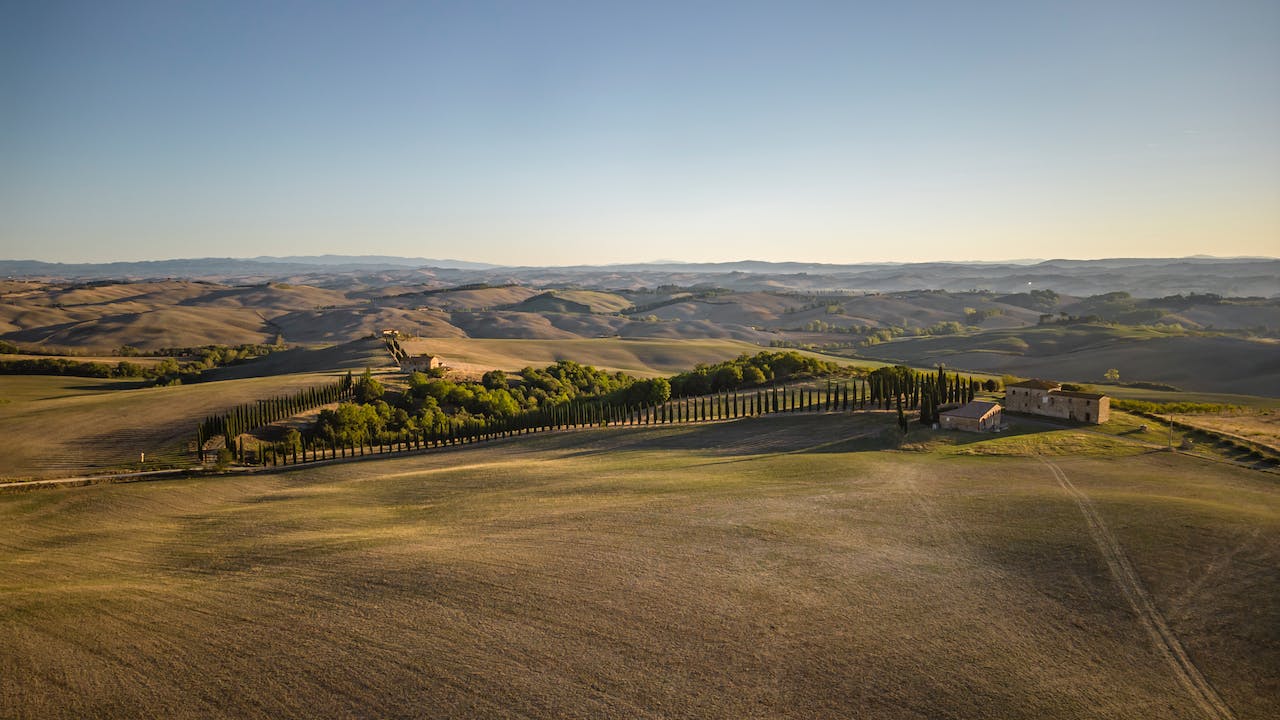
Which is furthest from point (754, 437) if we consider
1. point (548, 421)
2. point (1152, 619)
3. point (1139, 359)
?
point (1139, 359)

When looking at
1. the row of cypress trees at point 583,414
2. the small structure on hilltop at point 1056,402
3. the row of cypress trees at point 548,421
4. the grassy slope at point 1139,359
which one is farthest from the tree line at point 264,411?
the grassy slope at point 1139,359

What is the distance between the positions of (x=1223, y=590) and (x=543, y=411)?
217 feet

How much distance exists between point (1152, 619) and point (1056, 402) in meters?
43.0

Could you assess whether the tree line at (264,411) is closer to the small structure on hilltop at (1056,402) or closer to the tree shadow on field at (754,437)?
the tree shadow on field at (754,437)

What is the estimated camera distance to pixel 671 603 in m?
24.2

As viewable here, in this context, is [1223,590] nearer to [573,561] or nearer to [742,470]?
[573,561]

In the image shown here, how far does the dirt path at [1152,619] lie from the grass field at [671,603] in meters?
0.13

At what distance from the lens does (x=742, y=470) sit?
4719 cm

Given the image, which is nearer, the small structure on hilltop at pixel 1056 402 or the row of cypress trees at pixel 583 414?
the small structure on hilltop at pixel 1056 402

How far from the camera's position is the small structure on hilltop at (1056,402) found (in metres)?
59.0

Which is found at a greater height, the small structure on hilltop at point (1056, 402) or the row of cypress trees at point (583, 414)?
the small structure on hilltop at point (1056, 402)

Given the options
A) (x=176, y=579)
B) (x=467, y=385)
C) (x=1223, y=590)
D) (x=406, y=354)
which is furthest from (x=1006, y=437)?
(x=406, y=354)

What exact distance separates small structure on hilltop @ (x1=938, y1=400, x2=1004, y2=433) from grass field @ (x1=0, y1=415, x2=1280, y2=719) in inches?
630

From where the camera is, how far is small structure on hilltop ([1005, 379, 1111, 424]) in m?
59.0
